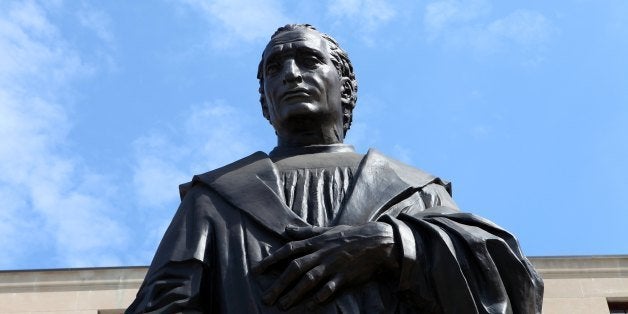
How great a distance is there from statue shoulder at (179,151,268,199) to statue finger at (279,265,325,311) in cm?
102

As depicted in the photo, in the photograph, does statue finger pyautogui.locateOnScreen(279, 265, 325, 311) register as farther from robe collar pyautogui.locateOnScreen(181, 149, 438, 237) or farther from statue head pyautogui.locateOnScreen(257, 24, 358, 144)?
statue head pyautogui.locateOnScreen(257, 24, 358, 144)

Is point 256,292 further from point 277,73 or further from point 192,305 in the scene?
point 277,73

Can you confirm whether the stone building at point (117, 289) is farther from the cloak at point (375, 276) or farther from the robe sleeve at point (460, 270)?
the robe sleeve at point (460, 270)

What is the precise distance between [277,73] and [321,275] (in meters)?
1.66

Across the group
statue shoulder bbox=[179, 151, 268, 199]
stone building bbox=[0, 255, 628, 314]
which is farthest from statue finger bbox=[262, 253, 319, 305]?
stone building bbox=[0, 255, 628, 314]

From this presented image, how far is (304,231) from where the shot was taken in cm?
546

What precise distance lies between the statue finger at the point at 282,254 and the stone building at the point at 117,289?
19.2 m

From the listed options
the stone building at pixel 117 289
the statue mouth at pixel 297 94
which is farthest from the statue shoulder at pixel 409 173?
the stone building at pixel 117 289

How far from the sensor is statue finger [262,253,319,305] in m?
5.23

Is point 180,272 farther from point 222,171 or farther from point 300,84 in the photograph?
point 300,84

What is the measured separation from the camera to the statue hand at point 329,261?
5219mm

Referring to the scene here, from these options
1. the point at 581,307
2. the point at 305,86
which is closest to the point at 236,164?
the point at 305,86

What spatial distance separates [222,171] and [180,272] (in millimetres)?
812

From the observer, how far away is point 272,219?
5605mm
